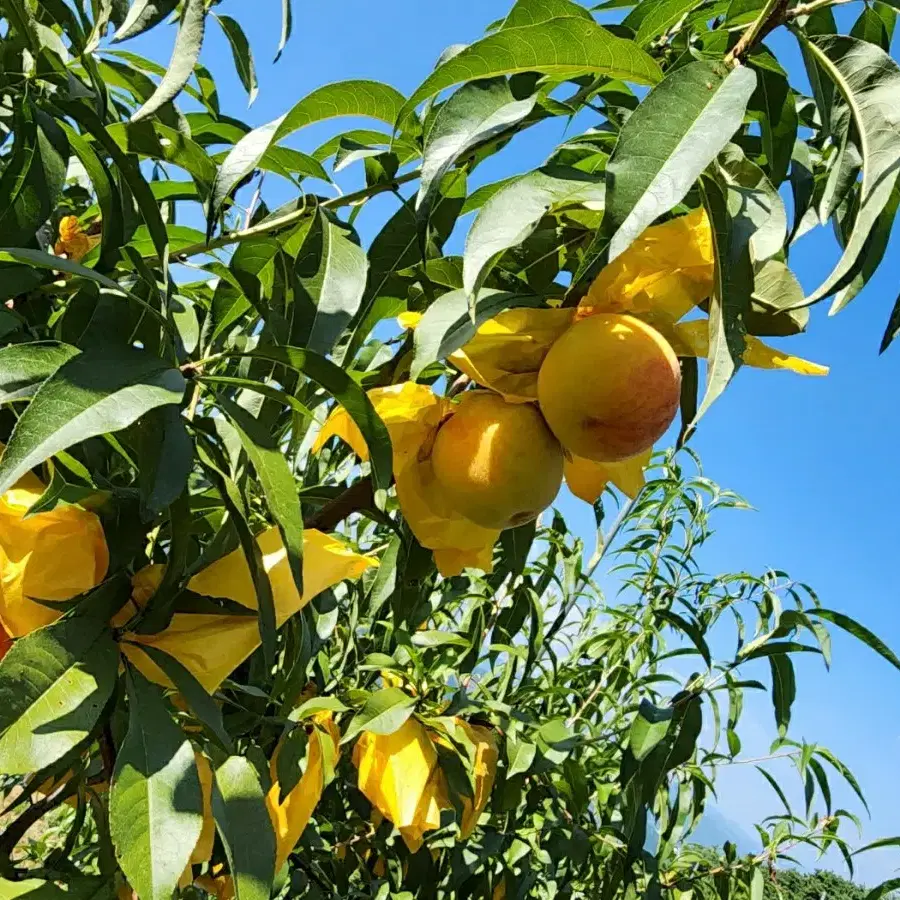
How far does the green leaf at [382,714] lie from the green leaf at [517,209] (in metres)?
0.56

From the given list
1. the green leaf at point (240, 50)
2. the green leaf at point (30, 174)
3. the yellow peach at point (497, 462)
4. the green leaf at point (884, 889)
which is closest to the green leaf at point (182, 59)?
the green leaf at point (30, 174)

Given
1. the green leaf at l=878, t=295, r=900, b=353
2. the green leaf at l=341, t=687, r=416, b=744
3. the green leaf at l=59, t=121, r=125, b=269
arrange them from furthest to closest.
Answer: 1. the green leaf at l=341, t=687, r=416, b=744
2. the green leaf at l=59, t=121, r=125, b=269
3. the green leaf at l=878, t=295, r=900, b=353

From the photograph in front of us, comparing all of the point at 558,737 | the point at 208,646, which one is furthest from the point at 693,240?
the point at 558,737

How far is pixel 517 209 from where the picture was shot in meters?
0.35

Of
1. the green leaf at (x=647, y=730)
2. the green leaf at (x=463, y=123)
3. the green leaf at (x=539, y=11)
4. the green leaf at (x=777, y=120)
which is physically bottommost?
the green leaf at (x=647, y=730)

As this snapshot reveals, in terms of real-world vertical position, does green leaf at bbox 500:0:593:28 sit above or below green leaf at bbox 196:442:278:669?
above

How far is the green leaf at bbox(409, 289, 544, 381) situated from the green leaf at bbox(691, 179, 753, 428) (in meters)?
0.10

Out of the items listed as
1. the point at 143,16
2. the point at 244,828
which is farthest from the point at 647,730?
the point at 143,16

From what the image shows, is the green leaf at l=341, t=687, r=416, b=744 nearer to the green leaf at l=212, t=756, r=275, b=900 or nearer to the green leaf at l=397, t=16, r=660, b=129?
the green leaf at l=212, t=756, r=275, b=900

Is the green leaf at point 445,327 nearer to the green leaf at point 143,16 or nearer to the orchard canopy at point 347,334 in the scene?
the orchard canopy at point 347,334

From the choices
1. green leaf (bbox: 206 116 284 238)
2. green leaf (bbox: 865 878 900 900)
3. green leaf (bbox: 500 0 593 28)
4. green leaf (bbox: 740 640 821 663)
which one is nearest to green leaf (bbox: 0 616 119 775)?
green leaf (bbox: 206 116 284 238)

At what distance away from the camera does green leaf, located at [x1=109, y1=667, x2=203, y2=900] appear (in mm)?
382

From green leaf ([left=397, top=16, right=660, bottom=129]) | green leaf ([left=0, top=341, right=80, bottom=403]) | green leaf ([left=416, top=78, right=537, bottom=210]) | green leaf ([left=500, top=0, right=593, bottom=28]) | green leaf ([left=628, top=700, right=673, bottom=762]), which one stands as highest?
green leaf ([left=500, top=0, right=593, bottom=28])

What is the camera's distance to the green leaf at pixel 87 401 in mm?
305
